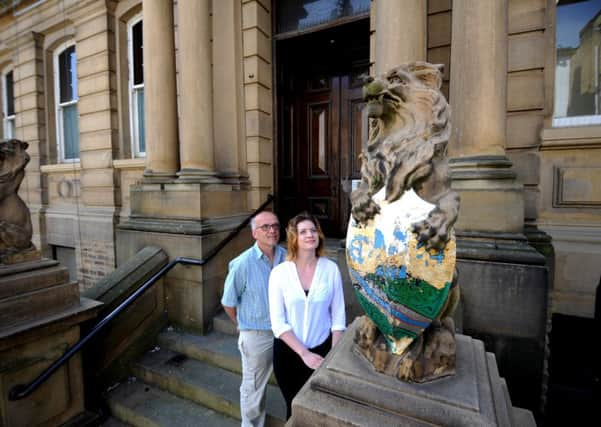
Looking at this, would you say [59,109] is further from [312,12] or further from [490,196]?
[490,196]

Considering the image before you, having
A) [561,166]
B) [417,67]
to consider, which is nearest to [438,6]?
[561,166]

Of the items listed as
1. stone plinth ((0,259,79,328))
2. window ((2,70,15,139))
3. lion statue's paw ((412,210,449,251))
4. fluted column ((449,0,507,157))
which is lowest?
stone plinth ((0,259,79,328))

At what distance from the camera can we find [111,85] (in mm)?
6461

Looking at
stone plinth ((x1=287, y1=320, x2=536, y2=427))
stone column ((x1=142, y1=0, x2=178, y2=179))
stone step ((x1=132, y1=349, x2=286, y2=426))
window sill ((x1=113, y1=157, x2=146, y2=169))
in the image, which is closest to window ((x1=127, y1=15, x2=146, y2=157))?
window sill ((x1=113, y1=157, x2=146, y2=169))

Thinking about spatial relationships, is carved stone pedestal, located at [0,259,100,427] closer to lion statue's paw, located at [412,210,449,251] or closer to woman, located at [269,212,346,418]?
woman, located at [269,212,346,418]

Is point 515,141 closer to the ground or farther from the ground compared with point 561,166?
farther from the ground

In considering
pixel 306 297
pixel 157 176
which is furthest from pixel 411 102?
pixel 157 176

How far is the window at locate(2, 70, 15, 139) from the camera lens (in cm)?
927

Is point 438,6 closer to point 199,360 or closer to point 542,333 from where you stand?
point 542,333

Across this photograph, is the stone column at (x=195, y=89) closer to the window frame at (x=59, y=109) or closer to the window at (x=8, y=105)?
the window frame at (x=59, y=109)

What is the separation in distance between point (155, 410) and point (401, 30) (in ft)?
14.2

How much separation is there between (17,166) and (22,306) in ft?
4.28

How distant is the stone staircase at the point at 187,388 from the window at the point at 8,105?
9365 mm

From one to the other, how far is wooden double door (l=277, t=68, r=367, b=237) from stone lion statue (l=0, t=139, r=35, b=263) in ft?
10.9
